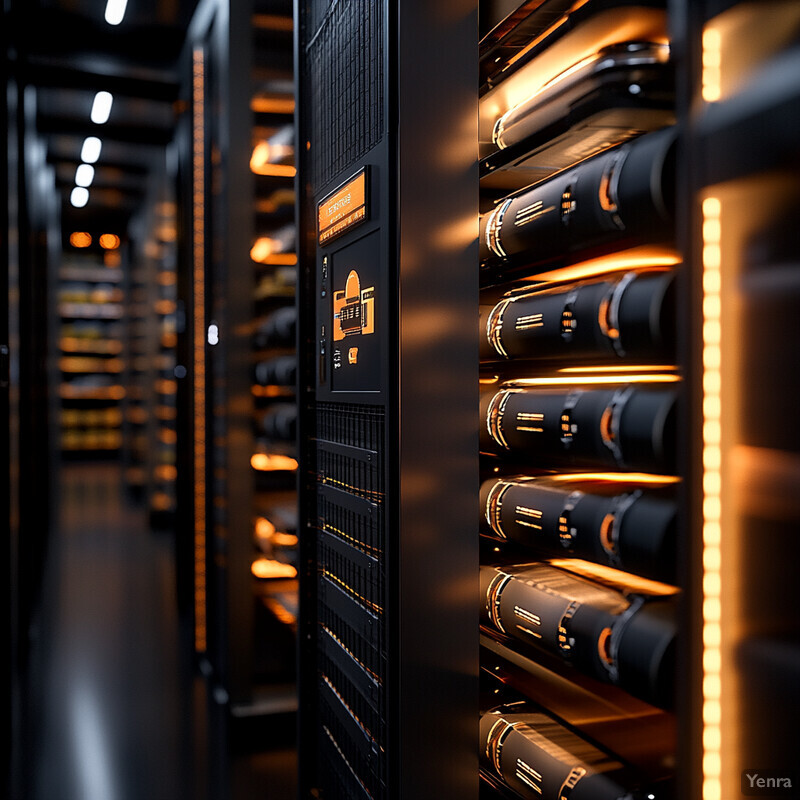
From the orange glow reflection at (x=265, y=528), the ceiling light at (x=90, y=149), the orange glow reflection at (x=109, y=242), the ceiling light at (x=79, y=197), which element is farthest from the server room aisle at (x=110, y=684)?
the orange glow reflection at (x=109, y=242)

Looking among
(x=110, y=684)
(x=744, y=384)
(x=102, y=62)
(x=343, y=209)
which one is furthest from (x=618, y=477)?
(x=102, y=62)

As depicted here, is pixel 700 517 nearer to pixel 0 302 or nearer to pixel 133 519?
pixel 0 302

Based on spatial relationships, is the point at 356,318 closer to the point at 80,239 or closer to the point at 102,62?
the point at 102,62

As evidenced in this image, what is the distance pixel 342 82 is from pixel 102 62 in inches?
130

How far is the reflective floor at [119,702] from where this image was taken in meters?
2.75

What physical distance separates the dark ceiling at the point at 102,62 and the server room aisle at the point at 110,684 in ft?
9.48

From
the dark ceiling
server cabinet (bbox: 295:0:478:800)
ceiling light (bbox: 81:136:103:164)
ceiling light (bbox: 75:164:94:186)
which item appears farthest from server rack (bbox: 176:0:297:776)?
ceiling light (bbox: 75:164:94:186)

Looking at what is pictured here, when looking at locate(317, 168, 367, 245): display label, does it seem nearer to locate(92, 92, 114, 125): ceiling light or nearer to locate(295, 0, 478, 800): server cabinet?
locate(295, 0, 478, 800): server cabinet

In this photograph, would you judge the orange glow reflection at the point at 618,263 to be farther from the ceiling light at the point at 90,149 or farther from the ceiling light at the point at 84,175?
the ceiling light at the point at 84,175

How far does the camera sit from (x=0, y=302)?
3.40 meters

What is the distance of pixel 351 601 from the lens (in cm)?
172

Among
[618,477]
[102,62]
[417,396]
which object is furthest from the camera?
[102,62]

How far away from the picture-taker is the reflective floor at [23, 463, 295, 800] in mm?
2746

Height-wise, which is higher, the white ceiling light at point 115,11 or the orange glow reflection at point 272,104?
the white ceiling light at point 115,11
